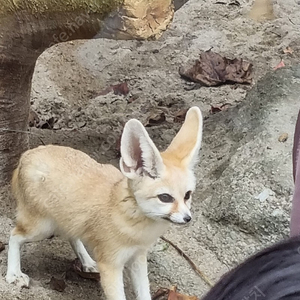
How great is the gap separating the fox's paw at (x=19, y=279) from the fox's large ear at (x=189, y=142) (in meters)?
0.62

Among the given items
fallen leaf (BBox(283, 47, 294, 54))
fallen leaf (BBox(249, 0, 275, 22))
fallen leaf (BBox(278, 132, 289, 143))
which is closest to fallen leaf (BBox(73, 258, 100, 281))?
fallen leaf (BBox(278, 132, 289, 143))

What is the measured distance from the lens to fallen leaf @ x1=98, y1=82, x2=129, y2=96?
3.26 m

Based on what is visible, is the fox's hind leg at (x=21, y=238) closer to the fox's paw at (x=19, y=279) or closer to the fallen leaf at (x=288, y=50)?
the fox's paw at (x=19, y=279)

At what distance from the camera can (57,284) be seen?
2.03 metres

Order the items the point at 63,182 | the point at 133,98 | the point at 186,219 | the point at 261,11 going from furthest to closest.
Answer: the point at 261,11 < the point at 133,98 < the point at 63,182 < the point at 186,219

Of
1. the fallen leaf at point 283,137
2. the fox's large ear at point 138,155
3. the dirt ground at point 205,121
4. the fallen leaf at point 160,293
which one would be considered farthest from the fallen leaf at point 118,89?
the fox's large ear at point 138,155

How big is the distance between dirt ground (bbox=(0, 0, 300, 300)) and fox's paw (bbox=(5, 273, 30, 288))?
20 mm

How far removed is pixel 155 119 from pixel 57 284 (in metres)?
1.08

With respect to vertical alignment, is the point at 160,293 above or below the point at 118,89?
below

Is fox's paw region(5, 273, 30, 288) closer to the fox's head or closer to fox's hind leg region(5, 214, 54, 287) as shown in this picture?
fox's hind leg region(5, 214, 54, 287)

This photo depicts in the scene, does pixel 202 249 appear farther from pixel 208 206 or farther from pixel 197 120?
pixel 197 120

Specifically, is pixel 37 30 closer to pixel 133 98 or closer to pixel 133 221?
pixel 133 221

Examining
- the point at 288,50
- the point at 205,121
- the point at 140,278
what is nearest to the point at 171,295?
the point at 140,278

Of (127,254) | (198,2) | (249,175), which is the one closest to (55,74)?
(198,2)
